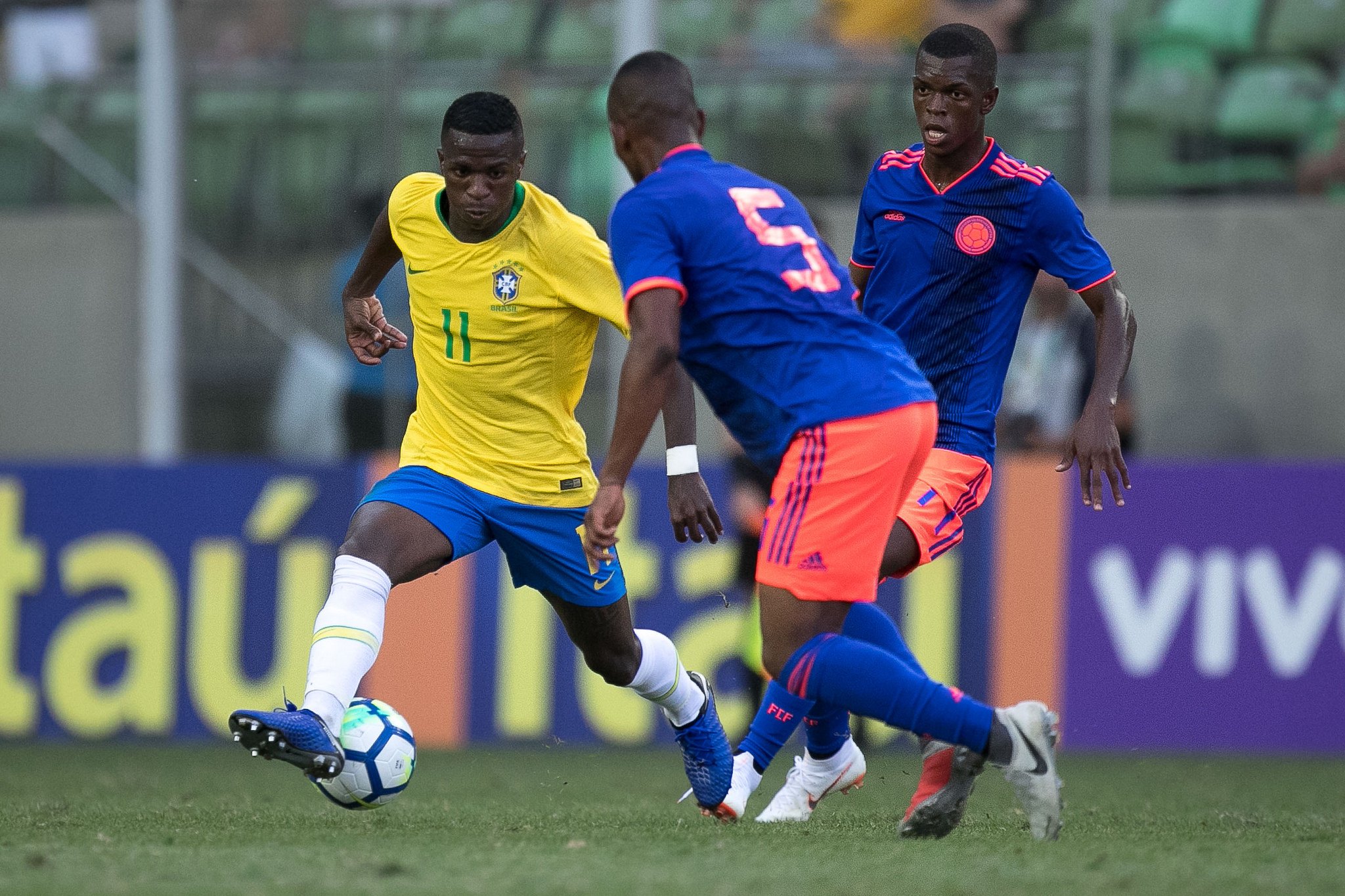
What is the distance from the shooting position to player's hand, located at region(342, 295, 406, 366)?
589 centimetres

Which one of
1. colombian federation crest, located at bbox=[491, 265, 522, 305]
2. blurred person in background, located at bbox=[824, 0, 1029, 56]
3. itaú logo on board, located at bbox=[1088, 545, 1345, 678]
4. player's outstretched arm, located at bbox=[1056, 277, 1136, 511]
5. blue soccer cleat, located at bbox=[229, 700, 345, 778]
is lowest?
itaú logo on board, located at bbox=[1088, 545, 1345, 678]

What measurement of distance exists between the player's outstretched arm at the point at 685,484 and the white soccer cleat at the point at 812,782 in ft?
3.01

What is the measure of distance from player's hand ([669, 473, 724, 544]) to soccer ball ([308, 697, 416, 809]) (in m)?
1.02

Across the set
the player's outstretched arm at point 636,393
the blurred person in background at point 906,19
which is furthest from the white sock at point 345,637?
the blurred person in background at point 906,19

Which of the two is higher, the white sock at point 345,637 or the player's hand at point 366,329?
the player's hand at point 366,329

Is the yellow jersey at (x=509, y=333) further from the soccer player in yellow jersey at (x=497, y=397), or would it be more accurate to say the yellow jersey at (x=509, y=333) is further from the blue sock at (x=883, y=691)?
the blue sock at (x=883, y=691)

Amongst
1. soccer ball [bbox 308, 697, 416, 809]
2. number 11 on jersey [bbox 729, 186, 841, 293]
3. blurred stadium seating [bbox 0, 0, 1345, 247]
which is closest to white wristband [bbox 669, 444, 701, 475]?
number 11 on jersey [bbox 729, 186, 841, 293]

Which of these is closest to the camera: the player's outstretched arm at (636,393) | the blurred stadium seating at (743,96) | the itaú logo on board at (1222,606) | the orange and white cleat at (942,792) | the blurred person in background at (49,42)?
the player's outstretched arm at (636,393)

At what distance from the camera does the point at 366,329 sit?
5898 mm

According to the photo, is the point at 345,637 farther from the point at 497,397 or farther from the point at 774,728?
the point at 774,728

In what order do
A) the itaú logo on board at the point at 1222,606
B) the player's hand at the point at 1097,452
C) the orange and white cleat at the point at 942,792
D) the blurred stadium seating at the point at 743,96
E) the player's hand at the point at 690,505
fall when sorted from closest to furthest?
the orange and white cleat at the point at 942,792
the player's hand at the point at 690,505
the player's hand at the point at 1097,452
the itaú logo on board at the point at 1222,606
the blurred stadium seating at the point at 743,96

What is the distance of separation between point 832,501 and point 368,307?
1.93 meters

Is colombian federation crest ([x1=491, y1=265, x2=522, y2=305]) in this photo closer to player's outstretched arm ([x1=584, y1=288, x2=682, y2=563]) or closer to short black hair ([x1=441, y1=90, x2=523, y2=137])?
short black hair ([x1=441, y1=90, x2=523, y2=137])

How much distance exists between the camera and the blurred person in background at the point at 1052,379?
9.60 metres
